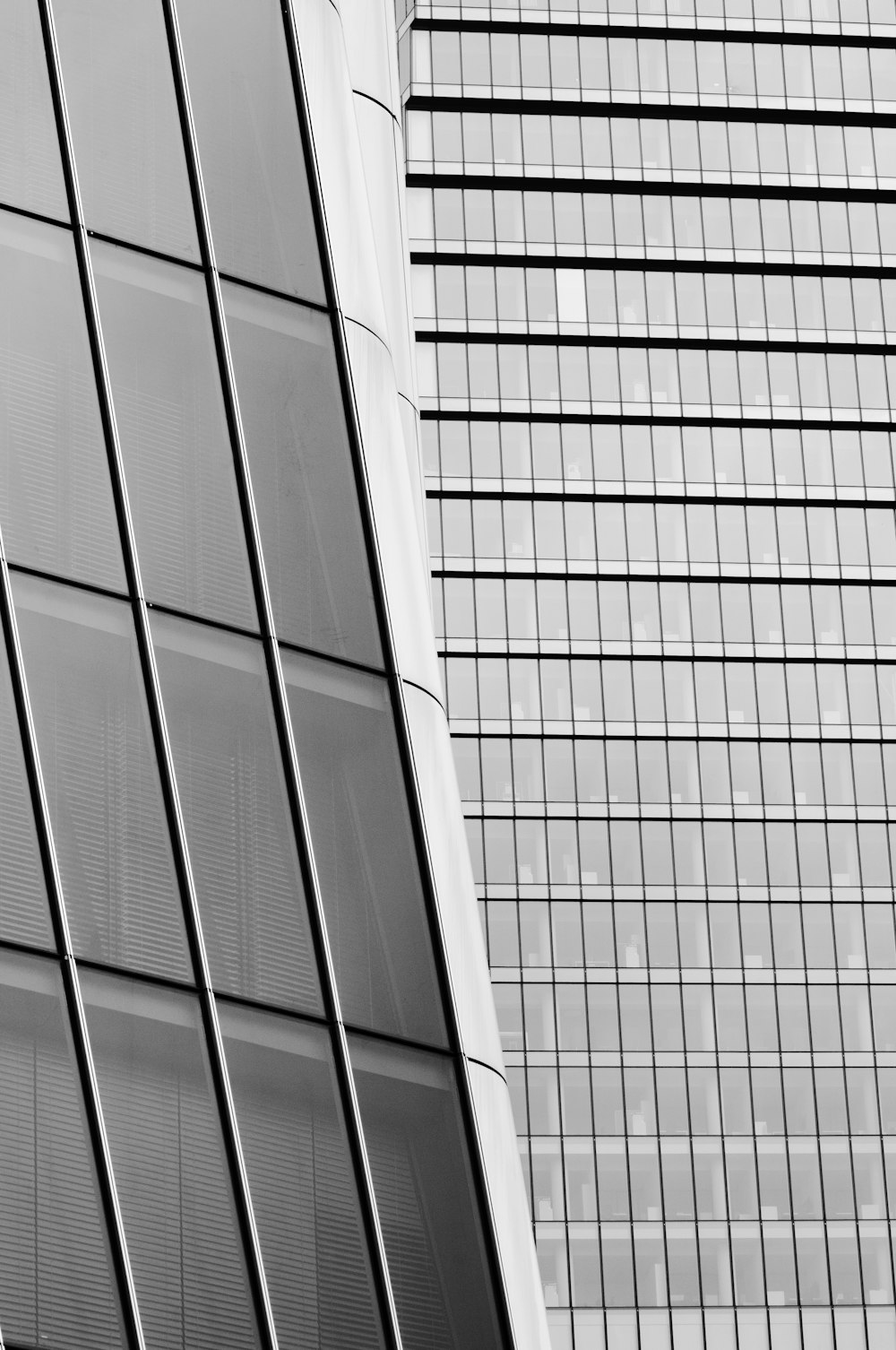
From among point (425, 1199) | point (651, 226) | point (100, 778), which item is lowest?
point (425, 1199)

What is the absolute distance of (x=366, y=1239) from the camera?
1087 cm

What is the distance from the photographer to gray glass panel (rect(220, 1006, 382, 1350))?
10539 millimetres

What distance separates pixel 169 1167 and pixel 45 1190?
0.70 metres

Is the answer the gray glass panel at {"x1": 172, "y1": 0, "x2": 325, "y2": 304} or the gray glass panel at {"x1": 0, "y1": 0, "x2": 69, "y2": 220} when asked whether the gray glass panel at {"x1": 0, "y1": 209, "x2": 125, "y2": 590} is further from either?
the gray glass panel at {"x1": 172, "y1": 0, "x2": 325, "y2": 304}

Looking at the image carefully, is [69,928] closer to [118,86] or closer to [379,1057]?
[379,1057]

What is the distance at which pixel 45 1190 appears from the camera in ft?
32.6

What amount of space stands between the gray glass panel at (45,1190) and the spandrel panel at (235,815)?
3.59 feet

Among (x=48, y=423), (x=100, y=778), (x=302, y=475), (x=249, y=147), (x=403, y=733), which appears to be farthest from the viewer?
(x=249, y=147)

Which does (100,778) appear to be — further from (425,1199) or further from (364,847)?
(425,1199)

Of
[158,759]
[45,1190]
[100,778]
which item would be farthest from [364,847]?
[45,1190]

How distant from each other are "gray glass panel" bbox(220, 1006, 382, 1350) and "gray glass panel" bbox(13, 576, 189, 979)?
679mm

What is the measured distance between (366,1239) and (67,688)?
3.41 metres

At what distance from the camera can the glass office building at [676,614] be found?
63.7 meters

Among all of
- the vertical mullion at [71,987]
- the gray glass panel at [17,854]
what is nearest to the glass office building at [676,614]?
the vertical mullion at [71,987]
